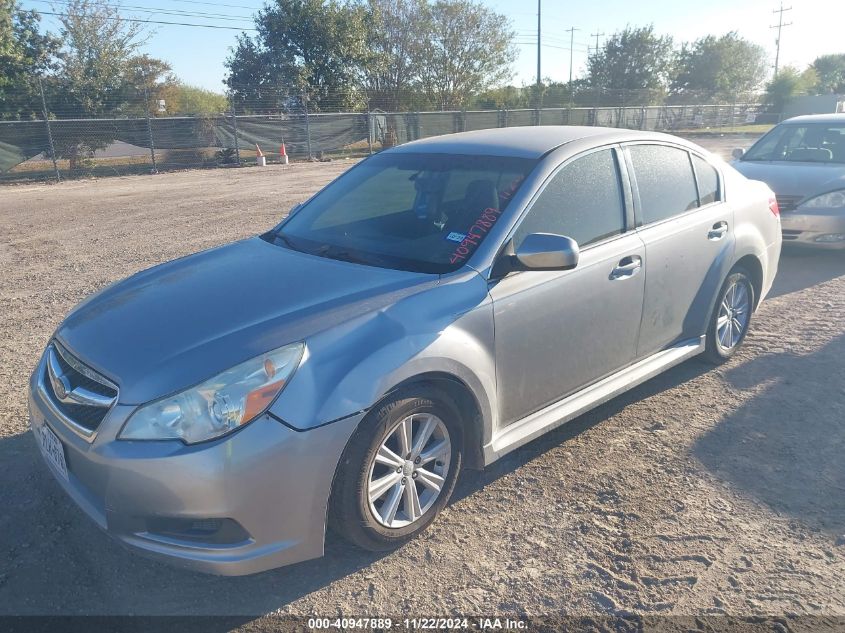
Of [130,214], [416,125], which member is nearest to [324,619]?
[130,214]

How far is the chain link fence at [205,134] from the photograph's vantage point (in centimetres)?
1942

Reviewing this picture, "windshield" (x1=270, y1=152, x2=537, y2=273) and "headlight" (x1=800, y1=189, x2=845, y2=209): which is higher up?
"windshield" (x1=270, y1=152, x2=537, y2=273)

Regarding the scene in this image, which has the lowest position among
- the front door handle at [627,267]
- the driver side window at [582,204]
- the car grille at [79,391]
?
the car grille at [79,391]

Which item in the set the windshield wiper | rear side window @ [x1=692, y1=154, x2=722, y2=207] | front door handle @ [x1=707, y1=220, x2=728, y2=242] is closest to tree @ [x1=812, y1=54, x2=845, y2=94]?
rear side window @ [x1=692, y1=154, x2=722, y2=207]

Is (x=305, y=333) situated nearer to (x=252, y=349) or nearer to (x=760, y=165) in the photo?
(x=252, y=349)

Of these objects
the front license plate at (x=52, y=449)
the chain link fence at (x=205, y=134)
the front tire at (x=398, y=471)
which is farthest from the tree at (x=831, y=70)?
the front license plate at (x=52, y=449)

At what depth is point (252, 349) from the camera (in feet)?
8.66

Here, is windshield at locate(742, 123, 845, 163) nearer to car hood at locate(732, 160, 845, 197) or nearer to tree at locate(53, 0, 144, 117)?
car hood at locate(732, 160, 845, 197)

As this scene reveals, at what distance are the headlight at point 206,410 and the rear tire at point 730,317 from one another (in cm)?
339

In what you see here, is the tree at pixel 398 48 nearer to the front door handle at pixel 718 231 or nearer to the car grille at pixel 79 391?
the front door handle at pixel 718 231

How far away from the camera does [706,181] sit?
4719 millimetres

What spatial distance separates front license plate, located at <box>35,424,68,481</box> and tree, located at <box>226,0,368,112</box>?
30.1 metres

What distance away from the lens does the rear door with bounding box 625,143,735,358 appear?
411 cm

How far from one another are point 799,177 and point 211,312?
24.6 ft
